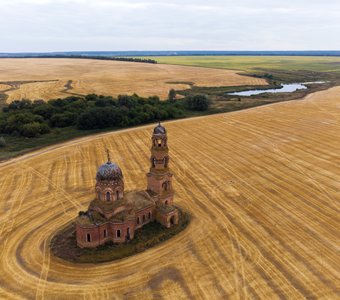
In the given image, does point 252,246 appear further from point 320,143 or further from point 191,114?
point 191,114

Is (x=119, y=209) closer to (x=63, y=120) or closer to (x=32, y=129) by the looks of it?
(x=32, y=129)

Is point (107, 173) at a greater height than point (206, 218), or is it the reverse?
point (107, 173)

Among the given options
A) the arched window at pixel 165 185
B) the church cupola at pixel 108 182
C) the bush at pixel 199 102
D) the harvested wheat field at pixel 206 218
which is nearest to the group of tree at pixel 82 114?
the bush at pixel 199 102

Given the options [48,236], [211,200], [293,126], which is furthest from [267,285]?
[293,126]

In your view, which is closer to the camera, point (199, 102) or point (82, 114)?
point (82, 114)

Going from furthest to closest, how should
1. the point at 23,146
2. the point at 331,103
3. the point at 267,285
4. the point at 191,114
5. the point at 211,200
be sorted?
the point at 331,103
the point at 191,114
the point at 23,146
the point at 211,200
the point at 267,285

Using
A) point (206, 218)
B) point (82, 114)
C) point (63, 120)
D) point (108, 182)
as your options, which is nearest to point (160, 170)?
point (108, 182)

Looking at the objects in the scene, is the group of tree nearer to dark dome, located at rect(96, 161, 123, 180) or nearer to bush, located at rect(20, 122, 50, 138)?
bush, located at rect(20, 122, 50, 138)

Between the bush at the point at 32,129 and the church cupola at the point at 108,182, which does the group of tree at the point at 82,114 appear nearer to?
the bush at the point at 32,129
